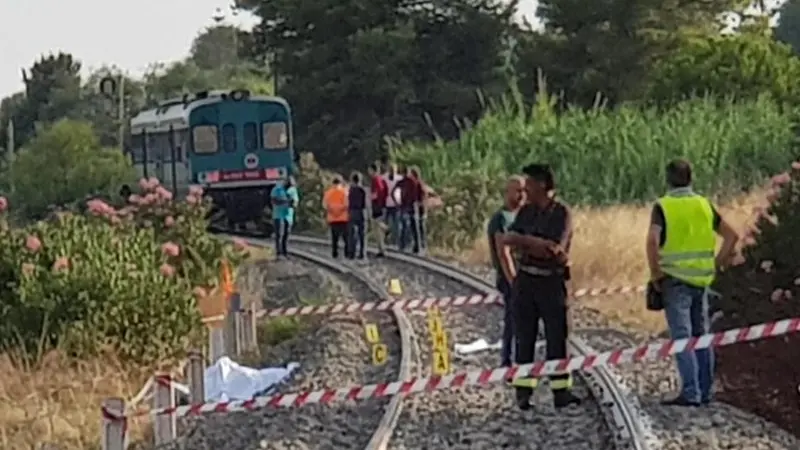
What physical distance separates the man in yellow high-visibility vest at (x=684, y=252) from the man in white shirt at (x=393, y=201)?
58.9 ft

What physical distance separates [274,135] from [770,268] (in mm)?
29257

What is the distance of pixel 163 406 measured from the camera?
11906 millimetres

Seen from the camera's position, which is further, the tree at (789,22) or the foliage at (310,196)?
the tree at (789,22)

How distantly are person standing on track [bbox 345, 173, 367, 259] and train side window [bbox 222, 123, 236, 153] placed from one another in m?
11.8

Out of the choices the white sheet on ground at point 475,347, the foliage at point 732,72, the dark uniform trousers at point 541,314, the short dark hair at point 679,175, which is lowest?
the white sheet on ground at point 475,347

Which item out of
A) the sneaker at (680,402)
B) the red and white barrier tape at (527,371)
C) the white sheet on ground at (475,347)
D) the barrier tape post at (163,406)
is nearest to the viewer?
the red and white barrier tape at (527,371)

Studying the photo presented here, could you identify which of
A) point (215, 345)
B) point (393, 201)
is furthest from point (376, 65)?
point (215, 345)

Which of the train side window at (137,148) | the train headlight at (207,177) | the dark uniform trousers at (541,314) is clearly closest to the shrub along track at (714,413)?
the dark uniform trousers at (541,314)

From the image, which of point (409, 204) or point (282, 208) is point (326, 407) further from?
point (409, 204)

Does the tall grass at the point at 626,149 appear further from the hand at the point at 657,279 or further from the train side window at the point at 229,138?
the hand at the point at 657,279

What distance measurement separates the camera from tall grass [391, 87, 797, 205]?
124 ft

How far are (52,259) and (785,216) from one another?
710 centimetres

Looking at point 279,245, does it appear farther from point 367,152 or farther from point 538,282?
point 367,152

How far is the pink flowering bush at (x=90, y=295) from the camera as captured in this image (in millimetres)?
15984
